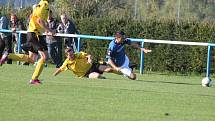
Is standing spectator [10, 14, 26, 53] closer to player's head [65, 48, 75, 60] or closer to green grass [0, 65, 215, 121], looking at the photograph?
player's head [65, 48, 75, 60]

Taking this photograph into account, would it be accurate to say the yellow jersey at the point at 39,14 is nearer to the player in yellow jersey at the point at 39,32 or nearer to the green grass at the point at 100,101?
the player in yellow jersey at the point at 39,32

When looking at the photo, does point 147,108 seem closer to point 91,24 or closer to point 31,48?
point 31,48

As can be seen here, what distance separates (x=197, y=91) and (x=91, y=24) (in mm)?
11593

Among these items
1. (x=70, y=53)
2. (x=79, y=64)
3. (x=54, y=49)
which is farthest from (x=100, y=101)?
(x=54, y=49)

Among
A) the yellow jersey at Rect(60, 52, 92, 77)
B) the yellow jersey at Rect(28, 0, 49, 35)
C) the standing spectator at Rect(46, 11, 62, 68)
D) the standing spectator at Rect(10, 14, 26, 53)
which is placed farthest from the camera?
the standing spectator at Rect(10, 14, 26, 53)

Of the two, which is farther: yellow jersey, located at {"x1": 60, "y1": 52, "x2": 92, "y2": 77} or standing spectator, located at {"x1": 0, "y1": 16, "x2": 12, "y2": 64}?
standing spectator, located at {"x1": 0, "y1": 16, "x2": 12, "y2": 64}

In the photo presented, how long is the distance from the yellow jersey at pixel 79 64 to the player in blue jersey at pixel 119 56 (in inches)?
24.1

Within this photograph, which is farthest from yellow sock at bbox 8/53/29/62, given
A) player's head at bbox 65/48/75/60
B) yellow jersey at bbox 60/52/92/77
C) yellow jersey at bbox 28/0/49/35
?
yellow jersey at bbox 28/0/49/35

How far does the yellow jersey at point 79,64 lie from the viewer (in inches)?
736

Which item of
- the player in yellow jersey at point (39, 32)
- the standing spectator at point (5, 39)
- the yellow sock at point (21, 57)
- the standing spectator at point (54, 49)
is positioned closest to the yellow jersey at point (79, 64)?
the yellow sock at point (21, 57)

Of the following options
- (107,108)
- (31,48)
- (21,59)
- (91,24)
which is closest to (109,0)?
(91,24)

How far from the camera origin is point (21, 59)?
19.4m

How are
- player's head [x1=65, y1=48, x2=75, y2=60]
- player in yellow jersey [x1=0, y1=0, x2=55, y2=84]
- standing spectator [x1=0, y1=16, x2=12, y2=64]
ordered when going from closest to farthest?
1. player in yellow jersey [x1=0, y1=0, x2=55, y2=84]
2. player's head [x1=65, y1=48, x2=75, y2=60]
3. standing spectator [x1=0, y1=16, x2=12, y2=64]

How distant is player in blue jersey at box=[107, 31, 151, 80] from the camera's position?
61.8 ft
